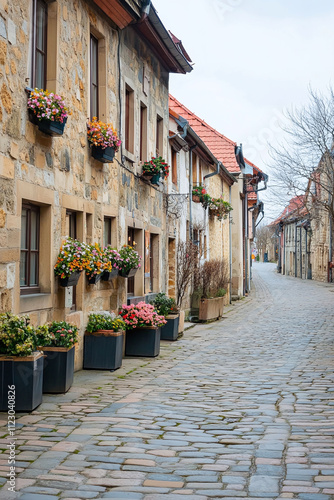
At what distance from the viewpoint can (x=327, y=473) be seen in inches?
176

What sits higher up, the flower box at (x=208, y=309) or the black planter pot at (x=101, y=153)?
the black planter pot at (x=101, y=153)

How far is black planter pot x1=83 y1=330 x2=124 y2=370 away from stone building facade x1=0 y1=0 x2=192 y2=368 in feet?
0.46

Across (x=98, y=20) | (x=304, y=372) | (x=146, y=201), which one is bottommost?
(x=304, y=372)

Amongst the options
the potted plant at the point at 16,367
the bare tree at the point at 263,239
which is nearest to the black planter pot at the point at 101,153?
the potted plant at the point at 16,367

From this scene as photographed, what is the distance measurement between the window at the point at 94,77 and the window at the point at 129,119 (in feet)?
5.75

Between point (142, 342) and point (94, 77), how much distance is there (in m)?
4.33

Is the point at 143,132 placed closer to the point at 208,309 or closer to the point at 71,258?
the point at 71,258

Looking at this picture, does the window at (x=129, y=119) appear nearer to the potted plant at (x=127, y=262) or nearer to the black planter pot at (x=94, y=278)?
the potted plant at (x=127, y=262)

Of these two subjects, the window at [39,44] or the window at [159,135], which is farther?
the window at [159,135]

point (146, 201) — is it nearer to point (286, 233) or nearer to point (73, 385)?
point (73, 385)

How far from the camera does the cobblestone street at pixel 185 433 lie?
422cm

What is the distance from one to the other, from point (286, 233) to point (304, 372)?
5929cm

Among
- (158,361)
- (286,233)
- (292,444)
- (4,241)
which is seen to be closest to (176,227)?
(158,361)

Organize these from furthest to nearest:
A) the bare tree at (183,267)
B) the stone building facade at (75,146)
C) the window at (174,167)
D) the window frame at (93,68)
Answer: the window at (174,167) → the bare tree at (183,267) → the window frame at (93,68) → the stone building facade at (75,146)
